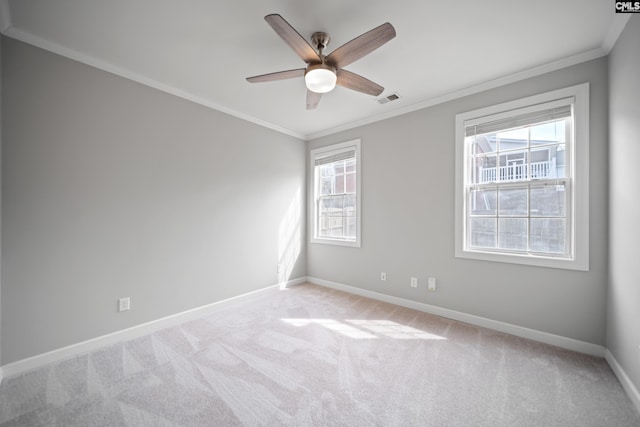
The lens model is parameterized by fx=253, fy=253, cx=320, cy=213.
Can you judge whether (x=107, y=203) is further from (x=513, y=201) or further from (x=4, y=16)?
(x=513, y=201)

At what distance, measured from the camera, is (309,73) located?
1.92 m

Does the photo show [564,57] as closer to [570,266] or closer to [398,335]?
[570,266]

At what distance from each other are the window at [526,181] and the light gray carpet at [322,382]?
91 cm

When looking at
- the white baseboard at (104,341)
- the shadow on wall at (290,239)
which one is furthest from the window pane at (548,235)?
the white baseboard at (104,341)

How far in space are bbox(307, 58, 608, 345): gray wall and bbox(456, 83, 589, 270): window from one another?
3.3 inches

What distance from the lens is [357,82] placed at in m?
2.17

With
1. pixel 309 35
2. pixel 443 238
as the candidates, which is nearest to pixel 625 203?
pixel 443 238

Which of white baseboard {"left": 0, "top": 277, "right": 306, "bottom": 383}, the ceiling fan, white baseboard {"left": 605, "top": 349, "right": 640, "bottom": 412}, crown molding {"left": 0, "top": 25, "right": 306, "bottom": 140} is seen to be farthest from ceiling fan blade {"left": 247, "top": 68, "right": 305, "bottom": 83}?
white baseboard {"left": 605, "top": 349, "right": 640, "bottom": 412}

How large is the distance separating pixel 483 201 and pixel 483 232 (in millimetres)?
353

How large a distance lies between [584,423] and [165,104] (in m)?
4.36

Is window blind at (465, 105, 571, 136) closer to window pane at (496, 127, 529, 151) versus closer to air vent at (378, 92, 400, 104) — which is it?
window pane at (496, 127, 529, 151)

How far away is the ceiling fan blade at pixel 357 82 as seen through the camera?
2068 millimetres

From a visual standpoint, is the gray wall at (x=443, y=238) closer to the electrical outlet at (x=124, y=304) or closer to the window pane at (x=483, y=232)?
the window pane at (x=483, y=232)

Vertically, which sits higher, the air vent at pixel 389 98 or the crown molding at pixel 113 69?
the air vent at pixel 389 98
